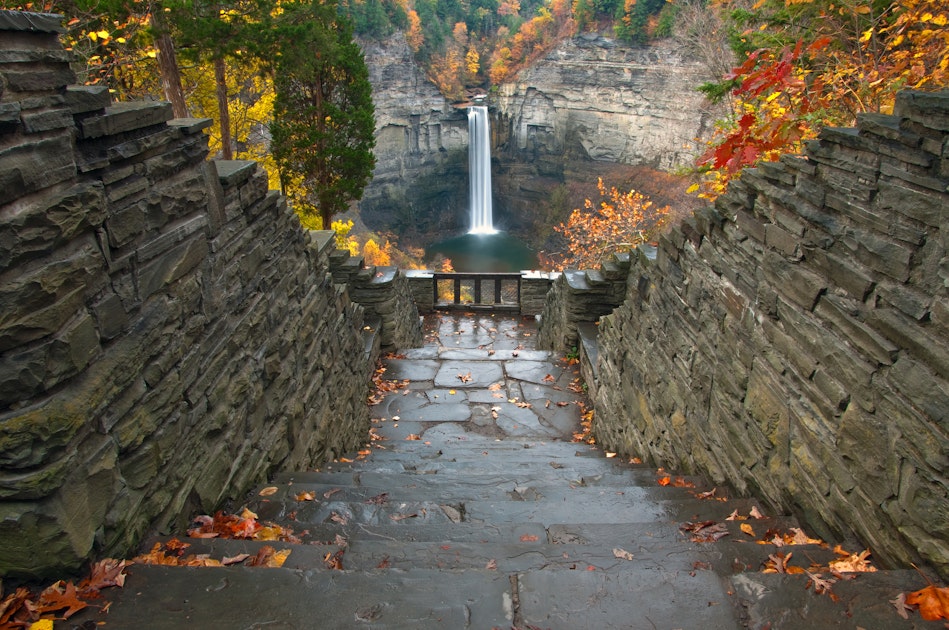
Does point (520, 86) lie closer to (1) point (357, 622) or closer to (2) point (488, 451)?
(2) point (488, 451)

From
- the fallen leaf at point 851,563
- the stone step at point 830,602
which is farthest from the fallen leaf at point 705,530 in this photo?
the stone step at point 830,602

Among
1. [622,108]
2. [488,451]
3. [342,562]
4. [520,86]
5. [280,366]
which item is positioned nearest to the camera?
[342,562]

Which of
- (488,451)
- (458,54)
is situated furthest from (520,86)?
(488,451)

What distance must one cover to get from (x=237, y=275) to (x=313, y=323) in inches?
59.4

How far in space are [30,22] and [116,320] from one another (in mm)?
1084

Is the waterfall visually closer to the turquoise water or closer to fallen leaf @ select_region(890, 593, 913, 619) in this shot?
the turquoise water

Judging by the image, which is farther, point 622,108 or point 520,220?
point 520,220

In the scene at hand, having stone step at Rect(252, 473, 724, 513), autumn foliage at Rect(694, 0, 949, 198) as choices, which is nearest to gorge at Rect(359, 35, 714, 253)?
autumn foliage at Rect(694, 0, 949, 198)

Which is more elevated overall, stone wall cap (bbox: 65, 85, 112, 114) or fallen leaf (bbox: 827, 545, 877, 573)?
stone wall cap (bbox: 65, 85, 112, 114)

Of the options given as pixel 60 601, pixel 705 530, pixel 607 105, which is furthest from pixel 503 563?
pixel 607 105

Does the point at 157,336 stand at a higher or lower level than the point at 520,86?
lower

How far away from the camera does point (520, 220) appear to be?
50031 millimetres

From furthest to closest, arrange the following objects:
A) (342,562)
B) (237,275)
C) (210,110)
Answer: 1. (210,110)
2. (237,275)
3. (342,562)

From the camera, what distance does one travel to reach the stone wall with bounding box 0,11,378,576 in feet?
6.46
